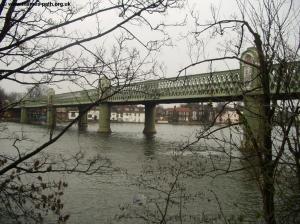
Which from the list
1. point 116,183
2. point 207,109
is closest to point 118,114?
point 116,183

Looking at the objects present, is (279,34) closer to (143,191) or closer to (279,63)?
(279,63)

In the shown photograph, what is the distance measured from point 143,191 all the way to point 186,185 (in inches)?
92.3

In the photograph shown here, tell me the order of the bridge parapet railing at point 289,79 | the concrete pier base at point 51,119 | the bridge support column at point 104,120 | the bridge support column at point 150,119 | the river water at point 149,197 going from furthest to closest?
the bridge support column at point 150,119 → the bridge support column at point 104,120 → the river water at point 149,197 → the concrete pier base at point 51,119 → the bridge parapet railing at point 289,79

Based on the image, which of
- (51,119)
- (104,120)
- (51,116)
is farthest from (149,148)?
(104,120)

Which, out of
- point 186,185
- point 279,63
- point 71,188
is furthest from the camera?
point 186,185

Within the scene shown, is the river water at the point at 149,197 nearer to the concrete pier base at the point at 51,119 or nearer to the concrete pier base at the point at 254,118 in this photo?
the concrete pier base at the point at 51,119

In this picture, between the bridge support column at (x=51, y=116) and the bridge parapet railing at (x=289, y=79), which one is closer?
the bridge parapet railing at (x=289, y=79)

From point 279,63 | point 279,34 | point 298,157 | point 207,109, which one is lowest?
point 298,157

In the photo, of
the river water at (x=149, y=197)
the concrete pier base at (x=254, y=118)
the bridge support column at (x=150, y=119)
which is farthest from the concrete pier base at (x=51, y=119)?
the bridge support column at (x=150, y=119)

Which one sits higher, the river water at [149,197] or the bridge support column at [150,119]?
the bridge support column at [150,119]

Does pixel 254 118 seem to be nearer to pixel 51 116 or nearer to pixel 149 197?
pixel 51 116

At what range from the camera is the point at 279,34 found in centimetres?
552

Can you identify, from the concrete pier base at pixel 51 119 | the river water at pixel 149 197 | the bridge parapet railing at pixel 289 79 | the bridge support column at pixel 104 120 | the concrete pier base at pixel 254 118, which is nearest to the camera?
the bridge parapet railing at pixel 289 79

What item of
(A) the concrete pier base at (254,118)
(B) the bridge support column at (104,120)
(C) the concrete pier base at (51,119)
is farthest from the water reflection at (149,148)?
(B) the bridge support column at (104,120)
